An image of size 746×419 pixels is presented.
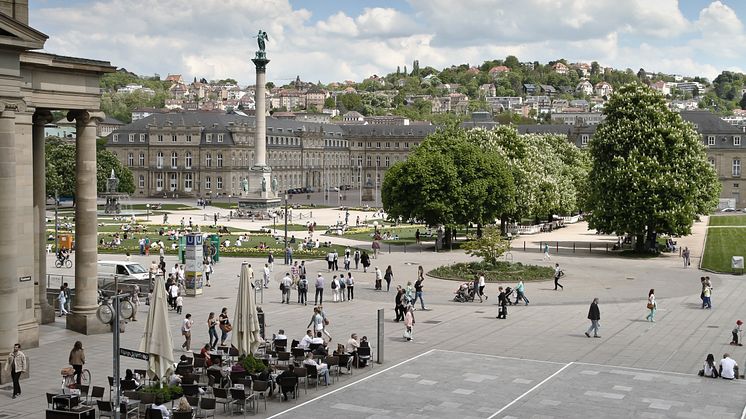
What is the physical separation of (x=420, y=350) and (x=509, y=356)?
3467 mm

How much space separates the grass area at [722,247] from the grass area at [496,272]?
1402 cm

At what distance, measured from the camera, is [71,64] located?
35000 millimetres

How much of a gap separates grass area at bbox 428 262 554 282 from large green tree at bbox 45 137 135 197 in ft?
257

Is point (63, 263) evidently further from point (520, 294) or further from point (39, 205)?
point (520, 294)

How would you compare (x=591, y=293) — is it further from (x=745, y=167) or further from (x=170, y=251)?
(x=745, y=167)

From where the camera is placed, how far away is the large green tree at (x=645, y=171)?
72.6 m

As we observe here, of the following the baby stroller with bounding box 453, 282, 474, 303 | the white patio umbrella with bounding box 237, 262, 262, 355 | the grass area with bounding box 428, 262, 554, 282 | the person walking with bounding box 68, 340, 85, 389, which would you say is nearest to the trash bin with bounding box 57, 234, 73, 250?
the grass area with bounding box 428, 262, 554, 282

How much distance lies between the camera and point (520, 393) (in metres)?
28.6

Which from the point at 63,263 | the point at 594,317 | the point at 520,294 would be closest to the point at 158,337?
the point at 594,317

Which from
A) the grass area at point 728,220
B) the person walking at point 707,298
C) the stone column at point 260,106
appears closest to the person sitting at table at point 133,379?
the person walking at point 707,298

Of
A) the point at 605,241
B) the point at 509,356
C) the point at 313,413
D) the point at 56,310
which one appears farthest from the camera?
the point at 605,241

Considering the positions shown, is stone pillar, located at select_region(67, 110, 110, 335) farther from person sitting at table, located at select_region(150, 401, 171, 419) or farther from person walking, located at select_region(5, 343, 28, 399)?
person sitting at table, located at select_region(150, 401, 171, 419)

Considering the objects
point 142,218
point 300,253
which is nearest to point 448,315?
point 300,253

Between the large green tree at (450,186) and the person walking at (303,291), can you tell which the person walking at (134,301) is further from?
the large green tree at (450,186)
